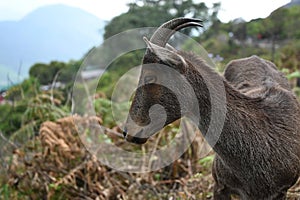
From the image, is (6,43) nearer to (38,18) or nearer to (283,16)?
(38,18)

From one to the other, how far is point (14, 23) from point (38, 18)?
43 centimetres

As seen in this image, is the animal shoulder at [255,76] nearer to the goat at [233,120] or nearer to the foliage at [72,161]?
the goat at [233,120]

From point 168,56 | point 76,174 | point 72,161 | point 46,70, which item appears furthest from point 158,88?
point 46,70

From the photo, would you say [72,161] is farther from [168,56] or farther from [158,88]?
[168,56]

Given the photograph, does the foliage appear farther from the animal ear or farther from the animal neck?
the animal ear

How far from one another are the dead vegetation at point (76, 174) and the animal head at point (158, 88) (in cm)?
147

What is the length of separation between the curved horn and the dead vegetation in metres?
1.62

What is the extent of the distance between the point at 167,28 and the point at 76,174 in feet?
7.27

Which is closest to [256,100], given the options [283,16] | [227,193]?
[227,193]

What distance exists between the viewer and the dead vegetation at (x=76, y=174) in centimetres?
338

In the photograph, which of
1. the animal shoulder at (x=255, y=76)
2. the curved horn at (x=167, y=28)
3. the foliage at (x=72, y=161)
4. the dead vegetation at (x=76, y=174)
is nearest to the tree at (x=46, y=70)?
the foliage at (x=72, y=161)

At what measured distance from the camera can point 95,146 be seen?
3881 mm

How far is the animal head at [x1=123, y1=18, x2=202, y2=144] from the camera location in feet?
5.59

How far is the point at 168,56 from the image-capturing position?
165 cm
